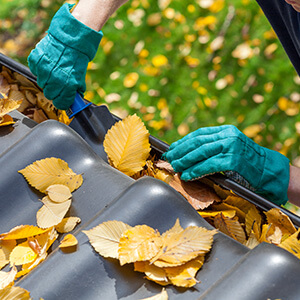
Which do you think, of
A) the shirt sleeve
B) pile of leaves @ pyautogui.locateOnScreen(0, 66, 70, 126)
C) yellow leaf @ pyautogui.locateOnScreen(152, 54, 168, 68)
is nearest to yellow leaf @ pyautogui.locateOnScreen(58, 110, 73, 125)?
pile of leaves @ pyautogui.locateOnScreen(0, 66, 70, 126)

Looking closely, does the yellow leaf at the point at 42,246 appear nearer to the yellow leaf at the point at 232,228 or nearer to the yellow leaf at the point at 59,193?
the yellow leaf at the point at 59,193

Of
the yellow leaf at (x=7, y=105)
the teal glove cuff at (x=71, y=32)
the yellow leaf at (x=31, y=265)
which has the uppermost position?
the teal glove cuff at (x=71, y=32)

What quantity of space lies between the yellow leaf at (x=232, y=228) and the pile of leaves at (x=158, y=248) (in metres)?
0.19

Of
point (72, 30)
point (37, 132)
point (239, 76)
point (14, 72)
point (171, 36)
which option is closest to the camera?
point (37, 132)

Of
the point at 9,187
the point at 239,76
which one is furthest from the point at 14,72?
the point at 239,76

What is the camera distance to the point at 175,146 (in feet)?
Answer: 4.40

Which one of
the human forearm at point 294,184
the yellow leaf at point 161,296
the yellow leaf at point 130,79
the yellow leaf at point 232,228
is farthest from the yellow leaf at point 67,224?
the yellow leaf at point 130,79

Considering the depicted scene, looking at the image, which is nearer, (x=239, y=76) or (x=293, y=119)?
(x=293, y=119)

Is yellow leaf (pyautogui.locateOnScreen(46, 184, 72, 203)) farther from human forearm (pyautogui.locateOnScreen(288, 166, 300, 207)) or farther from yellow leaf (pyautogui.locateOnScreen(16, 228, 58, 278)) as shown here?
human forearm (pyautogui.locateOnScreen(288, 166, 300, 207))

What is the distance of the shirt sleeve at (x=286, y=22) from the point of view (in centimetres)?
157

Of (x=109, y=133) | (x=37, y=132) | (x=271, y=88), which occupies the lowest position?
(x=271, y=88)

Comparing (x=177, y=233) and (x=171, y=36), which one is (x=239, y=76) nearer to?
(x=171, y=36)

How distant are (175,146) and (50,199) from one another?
45cm

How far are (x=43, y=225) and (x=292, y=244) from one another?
67 cm
